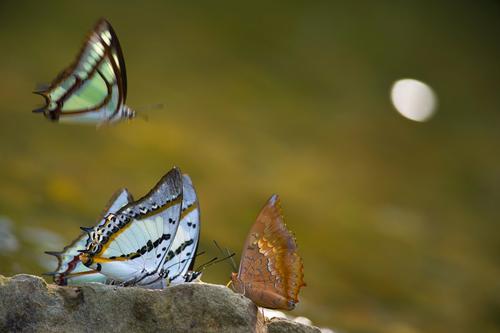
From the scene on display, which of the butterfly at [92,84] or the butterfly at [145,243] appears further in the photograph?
the butterfly at [92,84]

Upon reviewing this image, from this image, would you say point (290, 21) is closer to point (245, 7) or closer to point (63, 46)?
point (245, 7)

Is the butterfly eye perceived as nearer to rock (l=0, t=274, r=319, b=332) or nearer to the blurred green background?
rock (l=0, t=274, r=319, b=332)

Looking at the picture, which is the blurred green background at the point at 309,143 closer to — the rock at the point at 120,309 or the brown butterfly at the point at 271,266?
the rock at the point at 120,309

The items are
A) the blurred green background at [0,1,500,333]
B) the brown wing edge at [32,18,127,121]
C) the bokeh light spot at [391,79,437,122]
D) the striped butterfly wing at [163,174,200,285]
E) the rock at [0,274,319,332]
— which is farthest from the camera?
the bokeh light spot at [391,79,437,122]

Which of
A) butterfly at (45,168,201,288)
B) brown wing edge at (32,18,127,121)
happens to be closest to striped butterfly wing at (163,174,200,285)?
butterfly at (45,168,201,288)

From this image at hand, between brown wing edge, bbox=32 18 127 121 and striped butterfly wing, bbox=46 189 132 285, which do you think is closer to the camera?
striped butterfly wing, bbox=46 189 132 285

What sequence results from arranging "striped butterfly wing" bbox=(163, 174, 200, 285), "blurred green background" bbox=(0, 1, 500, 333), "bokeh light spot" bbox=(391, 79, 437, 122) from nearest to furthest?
"striped butterfly wing" bbox=(163, 174, 200, 285), "blurred green background" bbox=(0, 1, 500, 333), "bokeh light spot" bbox=(391, 79, 437, 122)

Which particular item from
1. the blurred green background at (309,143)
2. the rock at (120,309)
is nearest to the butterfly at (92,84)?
the rock at (120,309)
